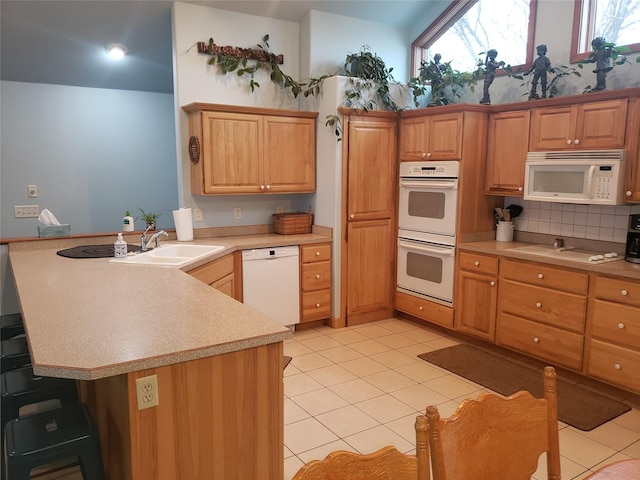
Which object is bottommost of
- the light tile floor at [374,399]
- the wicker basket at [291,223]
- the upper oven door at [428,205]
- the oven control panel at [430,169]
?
the light tile floor at [374,399]

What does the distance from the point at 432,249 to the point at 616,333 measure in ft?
5.21

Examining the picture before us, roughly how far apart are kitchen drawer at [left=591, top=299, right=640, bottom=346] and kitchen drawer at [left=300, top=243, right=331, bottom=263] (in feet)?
7.18

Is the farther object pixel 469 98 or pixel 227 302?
pixel 469 98

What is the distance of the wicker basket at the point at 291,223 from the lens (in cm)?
453

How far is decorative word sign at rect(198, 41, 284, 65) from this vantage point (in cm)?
409

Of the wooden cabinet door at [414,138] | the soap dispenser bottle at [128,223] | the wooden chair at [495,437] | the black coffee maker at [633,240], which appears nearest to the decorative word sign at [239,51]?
the wooden cabinet door at [414,138]

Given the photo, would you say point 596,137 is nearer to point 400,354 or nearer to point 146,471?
point 400,354

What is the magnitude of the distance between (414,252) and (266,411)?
2.94 metres

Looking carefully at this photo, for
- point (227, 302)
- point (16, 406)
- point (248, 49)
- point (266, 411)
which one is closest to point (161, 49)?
point (248, 49)

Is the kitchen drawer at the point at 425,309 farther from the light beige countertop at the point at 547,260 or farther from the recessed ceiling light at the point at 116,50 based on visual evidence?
the recessed ceiling light at the point at 116,50

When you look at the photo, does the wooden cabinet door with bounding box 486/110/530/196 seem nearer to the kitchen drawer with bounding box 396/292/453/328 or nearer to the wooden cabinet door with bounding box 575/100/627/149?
the wooden cabinet door with bounding box 575/100/627/149

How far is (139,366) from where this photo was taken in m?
1.53

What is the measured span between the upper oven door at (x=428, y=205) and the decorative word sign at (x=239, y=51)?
1.66m

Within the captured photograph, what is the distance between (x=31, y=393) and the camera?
1.95 metres
